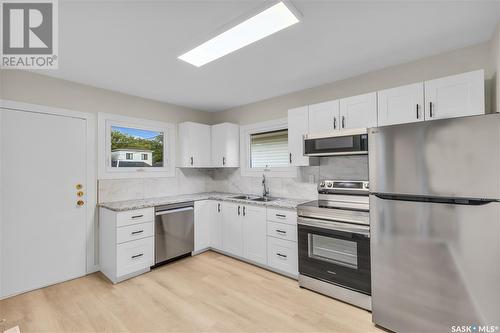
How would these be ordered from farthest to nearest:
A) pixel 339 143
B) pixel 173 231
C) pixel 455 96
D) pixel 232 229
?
pixel 232 229, pixel 173 231, pixel 339 143, pixel 455 96

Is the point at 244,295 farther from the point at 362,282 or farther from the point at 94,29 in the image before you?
the point at 94,29

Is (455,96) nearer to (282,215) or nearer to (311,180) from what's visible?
(311,180)

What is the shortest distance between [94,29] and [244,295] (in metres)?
2.91

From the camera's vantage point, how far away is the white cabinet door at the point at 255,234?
3.16m

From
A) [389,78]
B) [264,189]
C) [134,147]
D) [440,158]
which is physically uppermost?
[389,78]

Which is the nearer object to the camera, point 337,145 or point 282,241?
point 337,145

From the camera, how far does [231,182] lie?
14.6 ft

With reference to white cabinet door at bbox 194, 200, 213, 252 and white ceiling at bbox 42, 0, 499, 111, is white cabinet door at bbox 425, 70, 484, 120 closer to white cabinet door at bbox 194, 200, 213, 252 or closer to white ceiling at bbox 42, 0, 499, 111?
white ceiling at bbox 42, 0, 499, 111

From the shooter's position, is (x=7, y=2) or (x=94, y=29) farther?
(x=94, y=29)

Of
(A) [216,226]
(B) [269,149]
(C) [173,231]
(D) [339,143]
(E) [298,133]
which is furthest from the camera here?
(B) [269,149]

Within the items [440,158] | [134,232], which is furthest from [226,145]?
[440,158]

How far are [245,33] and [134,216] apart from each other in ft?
8.35

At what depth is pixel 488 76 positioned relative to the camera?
2.13 m

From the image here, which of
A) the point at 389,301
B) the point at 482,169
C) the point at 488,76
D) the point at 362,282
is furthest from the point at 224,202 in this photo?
the point at 488,76
